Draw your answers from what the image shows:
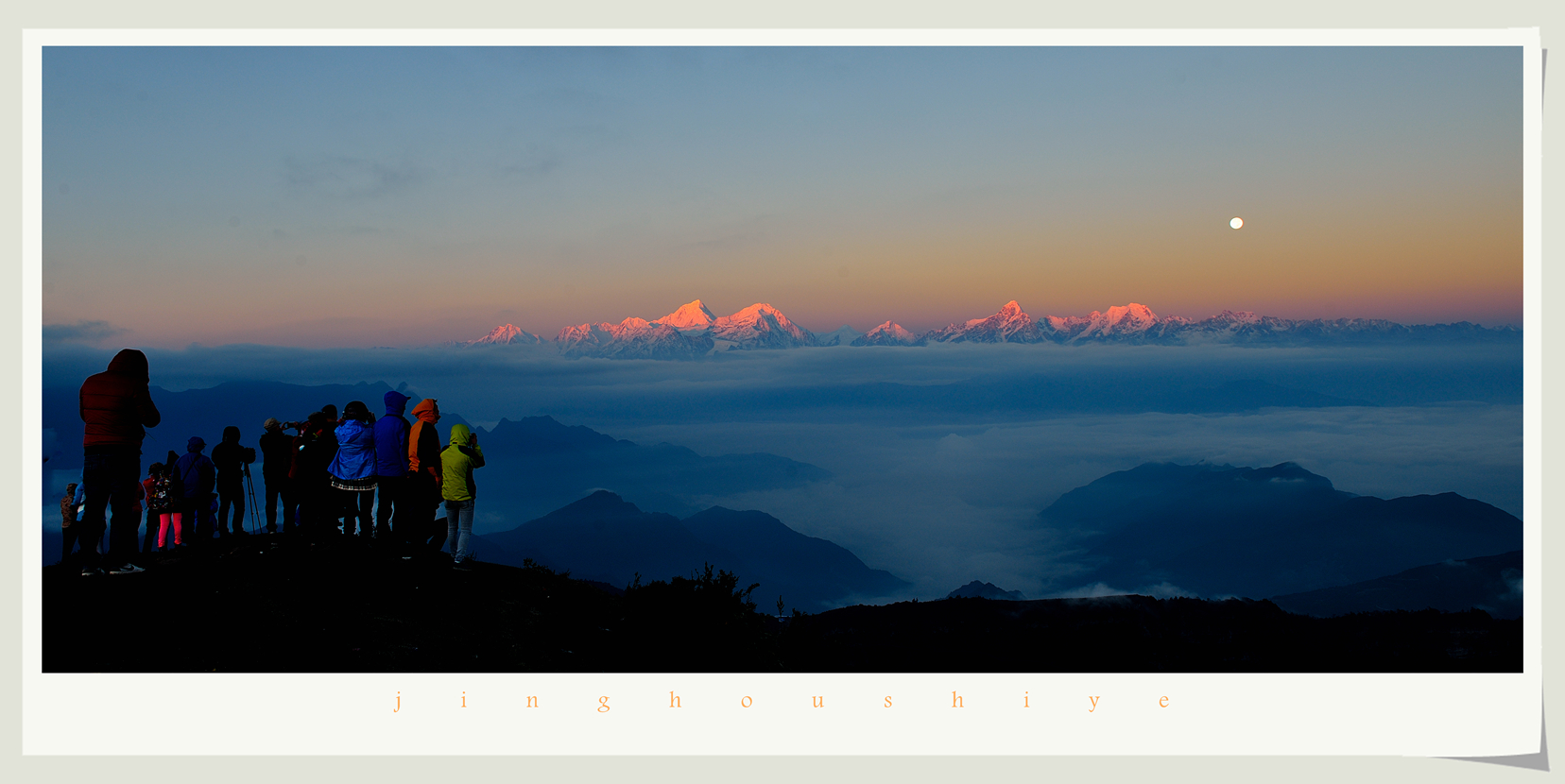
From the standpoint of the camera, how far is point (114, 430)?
7617 mm

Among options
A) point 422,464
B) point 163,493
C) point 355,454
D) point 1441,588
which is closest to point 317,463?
point 355,454

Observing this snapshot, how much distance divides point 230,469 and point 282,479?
0.88 metres

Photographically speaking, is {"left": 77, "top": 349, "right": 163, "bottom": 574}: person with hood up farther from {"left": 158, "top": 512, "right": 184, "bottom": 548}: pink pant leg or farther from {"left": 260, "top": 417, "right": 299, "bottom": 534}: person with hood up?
{"left": 158, "top": 512, "right": 184, "bottom": 548}: pink pant leg

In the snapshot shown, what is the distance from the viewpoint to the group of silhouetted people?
764 cm

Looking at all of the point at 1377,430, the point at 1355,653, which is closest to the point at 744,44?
the point at 1355,653

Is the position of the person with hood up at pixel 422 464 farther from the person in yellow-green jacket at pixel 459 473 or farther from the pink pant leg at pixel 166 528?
the pink pant leg at pixel 166 528

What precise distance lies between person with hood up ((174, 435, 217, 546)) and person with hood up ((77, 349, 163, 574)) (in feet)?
7.22

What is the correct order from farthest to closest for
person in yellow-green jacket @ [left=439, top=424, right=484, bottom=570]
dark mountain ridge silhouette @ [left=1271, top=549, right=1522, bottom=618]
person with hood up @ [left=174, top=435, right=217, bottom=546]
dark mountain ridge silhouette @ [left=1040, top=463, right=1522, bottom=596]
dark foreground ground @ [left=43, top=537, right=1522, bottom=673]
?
dark mountain ridge silhouette @ [left=1040, top=463, right=1522, bottom=596] → dark mountain ridge silhouette @ [left=1271, top=549, right=1522, bottom=618] → person with hood up @ [left=174, top=435, right=217, bottom=546] → person in yellow-green jacket @ [left=439, top=424, right=484, bottom=570] → dark foreground ground @ [left=43, top=537, right=1522, bottom=673]

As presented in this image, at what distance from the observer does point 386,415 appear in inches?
336

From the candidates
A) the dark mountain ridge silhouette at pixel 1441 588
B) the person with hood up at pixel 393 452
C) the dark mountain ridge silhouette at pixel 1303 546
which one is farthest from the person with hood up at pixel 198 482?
the dark mountain ridge silhouette at pixel 1303 546

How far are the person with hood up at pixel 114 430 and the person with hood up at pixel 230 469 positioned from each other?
225 cm

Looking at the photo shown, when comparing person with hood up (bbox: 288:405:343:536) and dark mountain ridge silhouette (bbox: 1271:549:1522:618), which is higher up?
person with hood up (bbox: 288:405:343:536)

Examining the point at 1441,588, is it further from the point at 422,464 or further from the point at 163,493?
the point at 163,493

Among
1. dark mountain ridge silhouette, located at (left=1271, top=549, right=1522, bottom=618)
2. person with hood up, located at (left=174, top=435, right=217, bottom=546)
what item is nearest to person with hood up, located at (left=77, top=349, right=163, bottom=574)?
person with hood up, located at (left=174, top=435, right=217, bottom=546)
